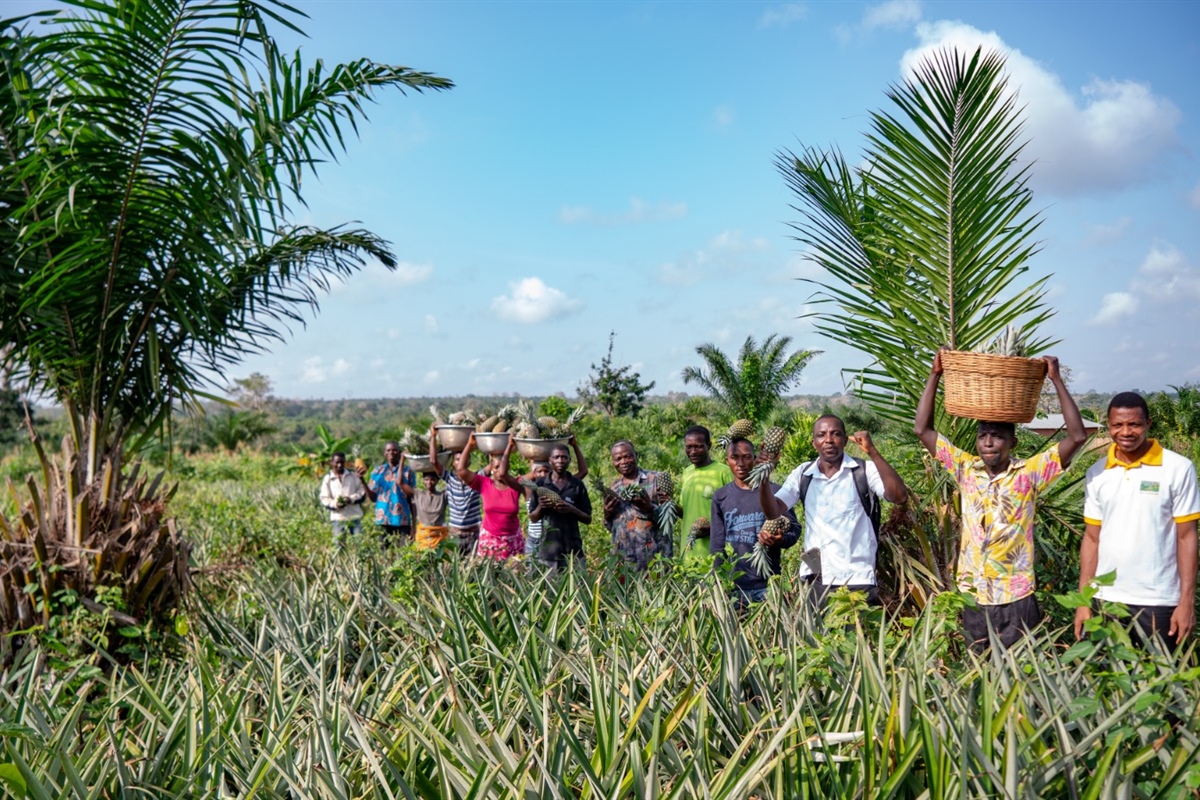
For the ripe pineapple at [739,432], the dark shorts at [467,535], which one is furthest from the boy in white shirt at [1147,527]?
the dark shorts at [467,535]

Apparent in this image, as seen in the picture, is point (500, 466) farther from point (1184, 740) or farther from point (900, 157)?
point (1184, 740)

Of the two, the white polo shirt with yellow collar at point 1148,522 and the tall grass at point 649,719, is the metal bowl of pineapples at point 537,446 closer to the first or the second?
the tall grass at point 649,719

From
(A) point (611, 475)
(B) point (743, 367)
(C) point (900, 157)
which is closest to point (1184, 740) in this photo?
(C) point (900, 157)

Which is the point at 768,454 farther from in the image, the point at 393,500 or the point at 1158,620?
the point at 393,500

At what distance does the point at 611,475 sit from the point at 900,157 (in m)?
11.6

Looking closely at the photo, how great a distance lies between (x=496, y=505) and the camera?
7.00 m

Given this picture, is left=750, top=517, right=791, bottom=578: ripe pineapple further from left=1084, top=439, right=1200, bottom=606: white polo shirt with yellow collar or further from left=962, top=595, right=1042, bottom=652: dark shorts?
left=1084, top=439, right=1200, bottom=606: white polo shirt with yellow collar

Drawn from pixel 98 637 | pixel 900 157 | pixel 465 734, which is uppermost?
pixel 900 157

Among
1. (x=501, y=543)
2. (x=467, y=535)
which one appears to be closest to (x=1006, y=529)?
(x=501, y=543)

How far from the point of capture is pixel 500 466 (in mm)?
6770

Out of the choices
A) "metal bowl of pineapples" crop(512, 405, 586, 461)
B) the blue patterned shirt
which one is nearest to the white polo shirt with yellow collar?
"metal bowl of pineapples" crop(512, 405, 586, 461)

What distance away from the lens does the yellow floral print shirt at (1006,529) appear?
4.20m

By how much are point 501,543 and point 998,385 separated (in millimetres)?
4050

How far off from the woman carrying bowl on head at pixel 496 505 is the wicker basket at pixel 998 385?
12.0ft
